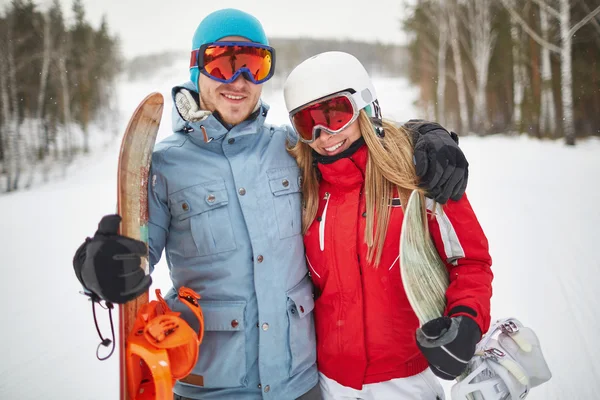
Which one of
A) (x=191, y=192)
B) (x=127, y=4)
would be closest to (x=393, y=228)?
(x=191, y=192)

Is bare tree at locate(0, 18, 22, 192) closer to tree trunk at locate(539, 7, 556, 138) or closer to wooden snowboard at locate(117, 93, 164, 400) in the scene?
wooden snowboard at locate(117, 93, 164, 400)

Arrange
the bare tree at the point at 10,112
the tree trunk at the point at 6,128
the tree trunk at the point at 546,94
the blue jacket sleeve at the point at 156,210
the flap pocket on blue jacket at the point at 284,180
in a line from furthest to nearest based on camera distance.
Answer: the tree trunk at the point at 6,128
the bare tree at the point at 10,112
the tree trunk at the point at 546,94
the flap pocket on blue jacket at the point at 284,180
the blue jacket sleeve at the point at 156,210

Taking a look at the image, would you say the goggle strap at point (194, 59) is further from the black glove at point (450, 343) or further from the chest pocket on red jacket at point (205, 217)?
the black glove at point (450, 343)

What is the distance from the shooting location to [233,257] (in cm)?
166

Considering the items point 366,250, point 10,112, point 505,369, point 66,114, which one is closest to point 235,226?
point 366,250

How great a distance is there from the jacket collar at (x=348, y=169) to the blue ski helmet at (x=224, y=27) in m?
0.79

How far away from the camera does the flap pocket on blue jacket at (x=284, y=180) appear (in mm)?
1812

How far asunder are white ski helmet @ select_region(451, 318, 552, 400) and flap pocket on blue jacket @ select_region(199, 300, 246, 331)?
1032 mm

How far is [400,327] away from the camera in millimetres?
1777

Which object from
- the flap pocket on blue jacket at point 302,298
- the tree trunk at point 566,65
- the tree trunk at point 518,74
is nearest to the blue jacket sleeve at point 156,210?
the flap pocket on blue jacket at point 302,298

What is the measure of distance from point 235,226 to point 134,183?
0.49 metres

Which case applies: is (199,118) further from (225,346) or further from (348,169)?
(225,346)

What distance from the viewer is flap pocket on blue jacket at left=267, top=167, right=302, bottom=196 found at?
1.81m

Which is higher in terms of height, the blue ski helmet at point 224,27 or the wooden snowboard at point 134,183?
the blue ski helmet at point 224,27
